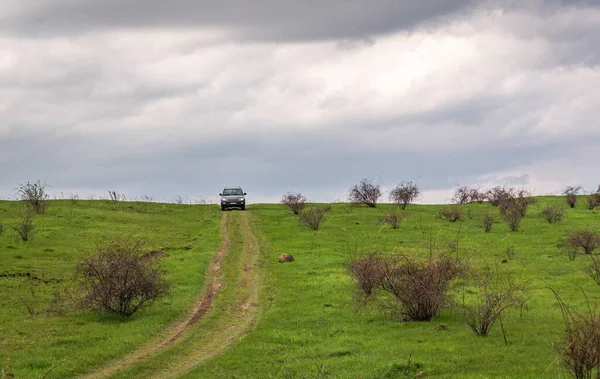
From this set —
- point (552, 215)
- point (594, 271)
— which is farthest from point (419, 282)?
point (552, 215)

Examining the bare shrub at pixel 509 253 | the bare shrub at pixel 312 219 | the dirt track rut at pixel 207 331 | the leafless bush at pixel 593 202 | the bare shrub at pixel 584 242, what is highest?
the leafless bush at pixel 593 202

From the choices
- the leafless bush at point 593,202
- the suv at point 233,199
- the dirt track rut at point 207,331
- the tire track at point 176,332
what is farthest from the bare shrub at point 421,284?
the leafless bush at point 593,202

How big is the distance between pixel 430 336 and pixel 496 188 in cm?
5830

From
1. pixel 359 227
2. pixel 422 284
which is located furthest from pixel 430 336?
pixel 359 227

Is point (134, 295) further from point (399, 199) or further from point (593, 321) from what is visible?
point (399, 199)

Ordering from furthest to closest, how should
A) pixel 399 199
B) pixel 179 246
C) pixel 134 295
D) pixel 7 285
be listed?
pixel 399 199, pixel 179 246, pixel 7 285, pixel 134 295

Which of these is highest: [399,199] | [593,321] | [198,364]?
[399,199]

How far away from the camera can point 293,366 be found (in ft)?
51.1

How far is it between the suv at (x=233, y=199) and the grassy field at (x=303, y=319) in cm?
1868

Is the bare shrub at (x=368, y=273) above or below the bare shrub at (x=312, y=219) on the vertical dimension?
below

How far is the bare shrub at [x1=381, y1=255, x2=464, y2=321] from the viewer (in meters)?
19.1

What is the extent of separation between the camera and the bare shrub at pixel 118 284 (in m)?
22.1

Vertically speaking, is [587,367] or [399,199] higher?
[399,199]

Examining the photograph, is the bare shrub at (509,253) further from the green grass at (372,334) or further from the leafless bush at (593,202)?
the leafless bush at (593,202)
